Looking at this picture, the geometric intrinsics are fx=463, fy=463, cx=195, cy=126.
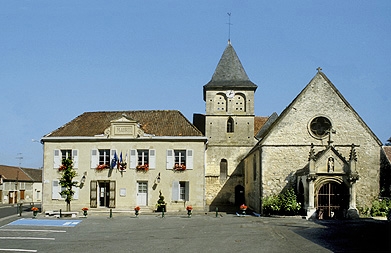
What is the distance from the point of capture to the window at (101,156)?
3338 centimetres

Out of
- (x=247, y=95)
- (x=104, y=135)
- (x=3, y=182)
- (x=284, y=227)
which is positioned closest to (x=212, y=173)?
(x=247, y=95)

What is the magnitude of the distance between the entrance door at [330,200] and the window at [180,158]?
1001cm

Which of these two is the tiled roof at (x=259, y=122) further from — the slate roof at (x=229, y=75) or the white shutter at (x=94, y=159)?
the white shutter at (x=94, y=159)

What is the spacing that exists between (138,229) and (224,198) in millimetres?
18160

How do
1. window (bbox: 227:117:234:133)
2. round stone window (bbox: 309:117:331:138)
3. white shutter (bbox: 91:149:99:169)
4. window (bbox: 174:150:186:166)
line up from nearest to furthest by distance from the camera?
round stone window (bbox: 309:117:331:138) < window (bbox: 174:150:186:166) < white shutter (bbox: 91:149:99:169) < window (bbox: 227:117:234:133)

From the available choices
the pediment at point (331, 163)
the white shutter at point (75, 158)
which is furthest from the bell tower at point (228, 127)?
the pediment at point (331, 163)

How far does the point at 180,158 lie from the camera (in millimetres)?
33219

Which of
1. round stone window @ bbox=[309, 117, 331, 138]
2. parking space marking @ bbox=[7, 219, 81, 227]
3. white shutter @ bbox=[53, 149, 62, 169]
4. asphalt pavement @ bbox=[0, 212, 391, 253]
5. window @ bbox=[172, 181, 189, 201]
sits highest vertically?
round stone window @ bbox=[309, 117, 331, 138]

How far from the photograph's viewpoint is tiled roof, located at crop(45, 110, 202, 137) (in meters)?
34.0

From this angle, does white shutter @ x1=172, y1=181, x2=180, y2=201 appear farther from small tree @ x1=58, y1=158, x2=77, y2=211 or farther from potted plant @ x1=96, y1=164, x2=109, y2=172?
small tree @ x1=58, y1=158, x2=77, y2=211

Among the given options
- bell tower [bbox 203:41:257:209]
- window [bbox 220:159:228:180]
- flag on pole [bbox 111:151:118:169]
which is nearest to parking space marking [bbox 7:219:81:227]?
flag on pole [bbox 111:151:118:169]

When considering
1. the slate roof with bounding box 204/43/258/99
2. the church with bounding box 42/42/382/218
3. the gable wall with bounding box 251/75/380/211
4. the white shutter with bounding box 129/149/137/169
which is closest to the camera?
the church with bounding box 42/42/382/218

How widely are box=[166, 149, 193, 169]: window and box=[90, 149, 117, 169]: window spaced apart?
13.1 feet

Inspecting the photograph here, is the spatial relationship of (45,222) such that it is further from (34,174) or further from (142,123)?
(34,174)
